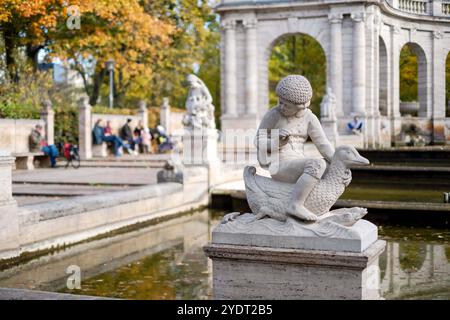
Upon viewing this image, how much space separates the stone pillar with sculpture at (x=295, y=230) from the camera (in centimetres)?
562

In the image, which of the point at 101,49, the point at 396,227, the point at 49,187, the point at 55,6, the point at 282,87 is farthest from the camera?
the point at 101,49

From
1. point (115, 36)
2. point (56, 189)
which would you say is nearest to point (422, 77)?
point (115, 36)

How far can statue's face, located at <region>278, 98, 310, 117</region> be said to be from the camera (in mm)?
6078

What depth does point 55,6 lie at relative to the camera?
24344 millimetres

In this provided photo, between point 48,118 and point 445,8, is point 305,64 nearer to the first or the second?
point 445,8

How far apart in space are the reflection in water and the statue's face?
2.55m

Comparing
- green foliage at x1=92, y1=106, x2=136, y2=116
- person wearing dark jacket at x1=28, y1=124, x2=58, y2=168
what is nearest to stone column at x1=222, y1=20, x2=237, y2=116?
green foliage at x1=92, y1=106, x2=136, y2=116

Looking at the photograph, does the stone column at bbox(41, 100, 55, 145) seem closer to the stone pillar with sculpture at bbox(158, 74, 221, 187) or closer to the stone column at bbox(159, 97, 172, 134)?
the stone pillar with sculpture at bbox(158, 74, 221, 187)

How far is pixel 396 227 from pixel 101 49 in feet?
72.4

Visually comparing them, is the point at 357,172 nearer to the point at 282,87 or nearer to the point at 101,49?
the point at 282,87

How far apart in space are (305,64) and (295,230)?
42682mm

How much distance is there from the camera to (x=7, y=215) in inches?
367
